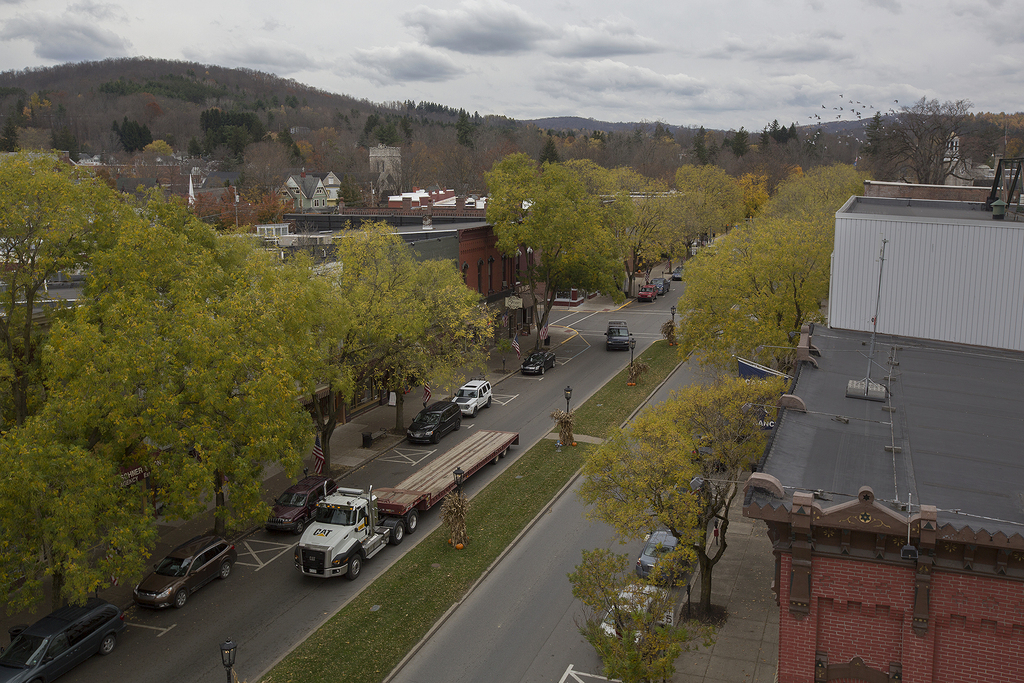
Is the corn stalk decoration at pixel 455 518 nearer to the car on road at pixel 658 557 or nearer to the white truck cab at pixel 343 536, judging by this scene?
the white truck cab at pixel 343 536

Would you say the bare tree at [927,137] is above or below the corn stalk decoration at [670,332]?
above

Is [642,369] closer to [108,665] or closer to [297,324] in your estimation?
[297,324]

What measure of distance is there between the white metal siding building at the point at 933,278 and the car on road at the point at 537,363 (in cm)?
2447

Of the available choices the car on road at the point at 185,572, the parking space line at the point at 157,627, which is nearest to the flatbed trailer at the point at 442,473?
the car on road at the point at 185,572

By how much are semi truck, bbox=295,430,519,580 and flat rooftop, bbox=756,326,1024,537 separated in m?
14.0

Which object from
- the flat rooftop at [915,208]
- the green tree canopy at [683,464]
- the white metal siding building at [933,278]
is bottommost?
the green tree canopy at [683,464]

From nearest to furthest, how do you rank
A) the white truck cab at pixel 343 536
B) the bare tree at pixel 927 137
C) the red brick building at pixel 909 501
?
the red brick building at pixel 909 501 → the white truck cab at pixel 343 536 → the bare tree at pixel 927 137

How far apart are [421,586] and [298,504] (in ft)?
22.8

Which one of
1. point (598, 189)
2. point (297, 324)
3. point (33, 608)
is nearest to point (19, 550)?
point (33, 608)

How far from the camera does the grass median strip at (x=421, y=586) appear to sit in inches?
778

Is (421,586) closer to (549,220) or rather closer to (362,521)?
(362,521)

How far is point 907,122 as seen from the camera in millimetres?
82000

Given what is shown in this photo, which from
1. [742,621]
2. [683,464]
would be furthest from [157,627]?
[742,621]

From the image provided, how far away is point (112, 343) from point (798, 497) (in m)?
17.5
